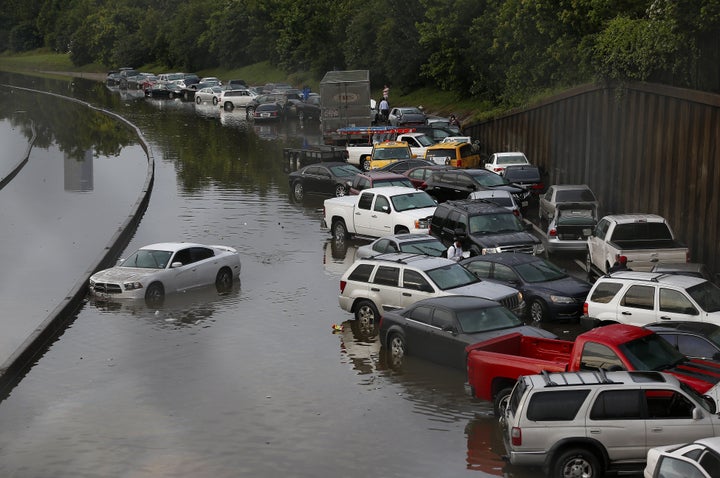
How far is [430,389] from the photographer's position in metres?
19.3

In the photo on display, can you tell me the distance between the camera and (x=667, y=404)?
1432cm

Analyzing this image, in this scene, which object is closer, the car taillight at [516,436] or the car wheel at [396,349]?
the car taillight at [516,436]

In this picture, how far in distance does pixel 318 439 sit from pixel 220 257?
40.3 ft

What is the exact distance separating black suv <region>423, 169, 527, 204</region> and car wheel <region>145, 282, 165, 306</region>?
1417 centimetres

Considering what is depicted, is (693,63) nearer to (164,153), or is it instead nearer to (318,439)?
(318,439)

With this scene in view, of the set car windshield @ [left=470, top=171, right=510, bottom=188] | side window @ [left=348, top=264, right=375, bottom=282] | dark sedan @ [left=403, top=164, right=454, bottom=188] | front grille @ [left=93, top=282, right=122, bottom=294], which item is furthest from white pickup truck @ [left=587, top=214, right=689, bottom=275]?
dark sedan @ [left=403, top=164, right=454, bottom=188]

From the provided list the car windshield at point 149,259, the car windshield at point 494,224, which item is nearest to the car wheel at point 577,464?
the car windshield at point 149,259

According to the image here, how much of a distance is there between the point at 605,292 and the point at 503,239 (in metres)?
7.47

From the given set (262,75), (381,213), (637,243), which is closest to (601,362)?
(637,243)

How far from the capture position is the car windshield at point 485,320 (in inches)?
784

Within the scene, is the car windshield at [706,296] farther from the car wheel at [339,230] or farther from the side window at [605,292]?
the car wheel at [339,230]

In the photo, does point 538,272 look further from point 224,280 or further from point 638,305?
point 224,280

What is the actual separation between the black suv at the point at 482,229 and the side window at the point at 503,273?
3288mm

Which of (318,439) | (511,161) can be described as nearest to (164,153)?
(511,161)
